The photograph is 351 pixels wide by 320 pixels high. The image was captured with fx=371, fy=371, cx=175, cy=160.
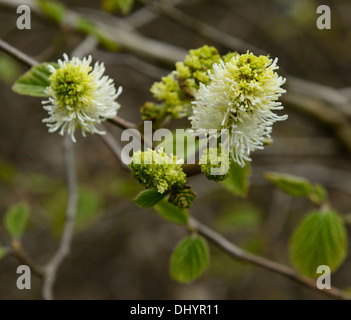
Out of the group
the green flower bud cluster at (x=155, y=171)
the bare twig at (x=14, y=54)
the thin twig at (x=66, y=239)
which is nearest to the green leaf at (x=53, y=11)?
the thin twig at (x=66, y=239)

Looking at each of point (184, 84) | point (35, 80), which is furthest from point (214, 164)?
point (35, 80)

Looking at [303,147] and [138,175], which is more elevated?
[303,147]

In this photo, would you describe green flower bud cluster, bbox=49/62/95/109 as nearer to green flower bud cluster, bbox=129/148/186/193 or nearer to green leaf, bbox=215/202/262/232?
green flower bud cluster, bbox=129/148/186/193

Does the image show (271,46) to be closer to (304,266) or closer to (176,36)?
(176,36)

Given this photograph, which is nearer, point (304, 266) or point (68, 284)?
point (304, 266)

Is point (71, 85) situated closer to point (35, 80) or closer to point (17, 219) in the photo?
point (35, 80)

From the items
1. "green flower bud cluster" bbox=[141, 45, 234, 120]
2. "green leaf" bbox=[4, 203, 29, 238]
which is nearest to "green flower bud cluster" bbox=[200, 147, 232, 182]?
"green flower bud cluster" bbox=[141, 45, 234, 120]

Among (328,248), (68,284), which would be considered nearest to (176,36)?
(68,284)
